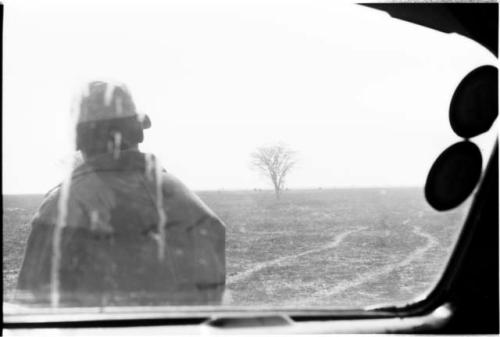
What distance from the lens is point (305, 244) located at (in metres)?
9.16

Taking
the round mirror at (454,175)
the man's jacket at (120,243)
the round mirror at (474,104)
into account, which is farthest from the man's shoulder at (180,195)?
the round mirror at (474,104)

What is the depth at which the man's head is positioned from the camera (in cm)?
157

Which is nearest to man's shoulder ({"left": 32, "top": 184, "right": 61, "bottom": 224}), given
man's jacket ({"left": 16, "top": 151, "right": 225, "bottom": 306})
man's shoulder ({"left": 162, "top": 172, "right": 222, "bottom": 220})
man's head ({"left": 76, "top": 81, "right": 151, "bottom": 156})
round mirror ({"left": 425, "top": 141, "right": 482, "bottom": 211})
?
man's jacket ({"left": 16, "top": 151, "right": 225, "bottom": 306})

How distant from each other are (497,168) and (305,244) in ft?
24.7

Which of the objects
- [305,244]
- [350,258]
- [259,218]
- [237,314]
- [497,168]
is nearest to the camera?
[237,314]

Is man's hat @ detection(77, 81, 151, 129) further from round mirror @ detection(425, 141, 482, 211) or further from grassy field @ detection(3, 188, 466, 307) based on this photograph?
Answer: round mirror @ detection(425, 141, 482, 211)

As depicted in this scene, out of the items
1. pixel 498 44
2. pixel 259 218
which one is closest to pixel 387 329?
pixel 498 44

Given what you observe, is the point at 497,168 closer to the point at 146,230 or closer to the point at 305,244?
the point at 146,230

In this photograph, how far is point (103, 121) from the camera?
157 cm

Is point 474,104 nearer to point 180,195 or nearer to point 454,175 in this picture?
point 454,175

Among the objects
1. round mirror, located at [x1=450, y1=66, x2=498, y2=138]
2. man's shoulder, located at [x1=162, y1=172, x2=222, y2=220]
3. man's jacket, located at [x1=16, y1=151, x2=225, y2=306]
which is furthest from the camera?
round mirror, located at [x1=450, y1=66, x2=498, y2=138]

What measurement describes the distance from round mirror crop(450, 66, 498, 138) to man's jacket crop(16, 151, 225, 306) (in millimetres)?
1014

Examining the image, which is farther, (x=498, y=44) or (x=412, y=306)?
(x=412, y=306)

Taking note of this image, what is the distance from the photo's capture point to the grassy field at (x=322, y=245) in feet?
6.11
